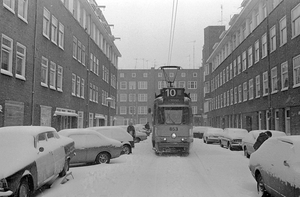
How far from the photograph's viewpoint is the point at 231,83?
41.8 meters

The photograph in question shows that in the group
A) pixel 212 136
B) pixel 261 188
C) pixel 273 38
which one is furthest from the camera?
pixel 212 136

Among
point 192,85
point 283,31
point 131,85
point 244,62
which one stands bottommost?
point 244,62

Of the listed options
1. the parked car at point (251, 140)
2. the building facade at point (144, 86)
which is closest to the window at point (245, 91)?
the parked car at point (251, 140)

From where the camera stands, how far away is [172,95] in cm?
1744

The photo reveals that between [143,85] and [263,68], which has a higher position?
[143,85]

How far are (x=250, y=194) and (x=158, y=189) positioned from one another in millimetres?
2169

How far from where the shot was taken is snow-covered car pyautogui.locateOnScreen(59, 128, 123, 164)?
Answer: 12812 mm

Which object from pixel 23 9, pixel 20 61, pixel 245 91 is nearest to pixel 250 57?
pixel 245 91

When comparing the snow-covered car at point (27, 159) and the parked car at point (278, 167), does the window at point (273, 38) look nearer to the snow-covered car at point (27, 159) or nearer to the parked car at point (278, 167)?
the parked car at point (278, 167)

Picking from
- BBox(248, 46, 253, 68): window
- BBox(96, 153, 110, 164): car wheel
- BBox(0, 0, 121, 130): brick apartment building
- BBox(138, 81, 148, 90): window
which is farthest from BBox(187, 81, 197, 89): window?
BBox(96, 153, 110, 164): car wheel

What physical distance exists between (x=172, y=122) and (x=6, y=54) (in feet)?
28.1

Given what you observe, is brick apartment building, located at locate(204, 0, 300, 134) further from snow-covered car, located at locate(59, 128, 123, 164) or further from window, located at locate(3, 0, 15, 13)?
window, located at locate(3, 0, 15, 13)

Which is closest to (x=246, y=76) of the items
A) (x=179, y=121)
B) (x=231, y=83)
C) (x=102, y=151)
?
(x=231, y=83)

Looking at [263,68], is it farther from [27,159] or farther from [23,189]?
[23,189]
